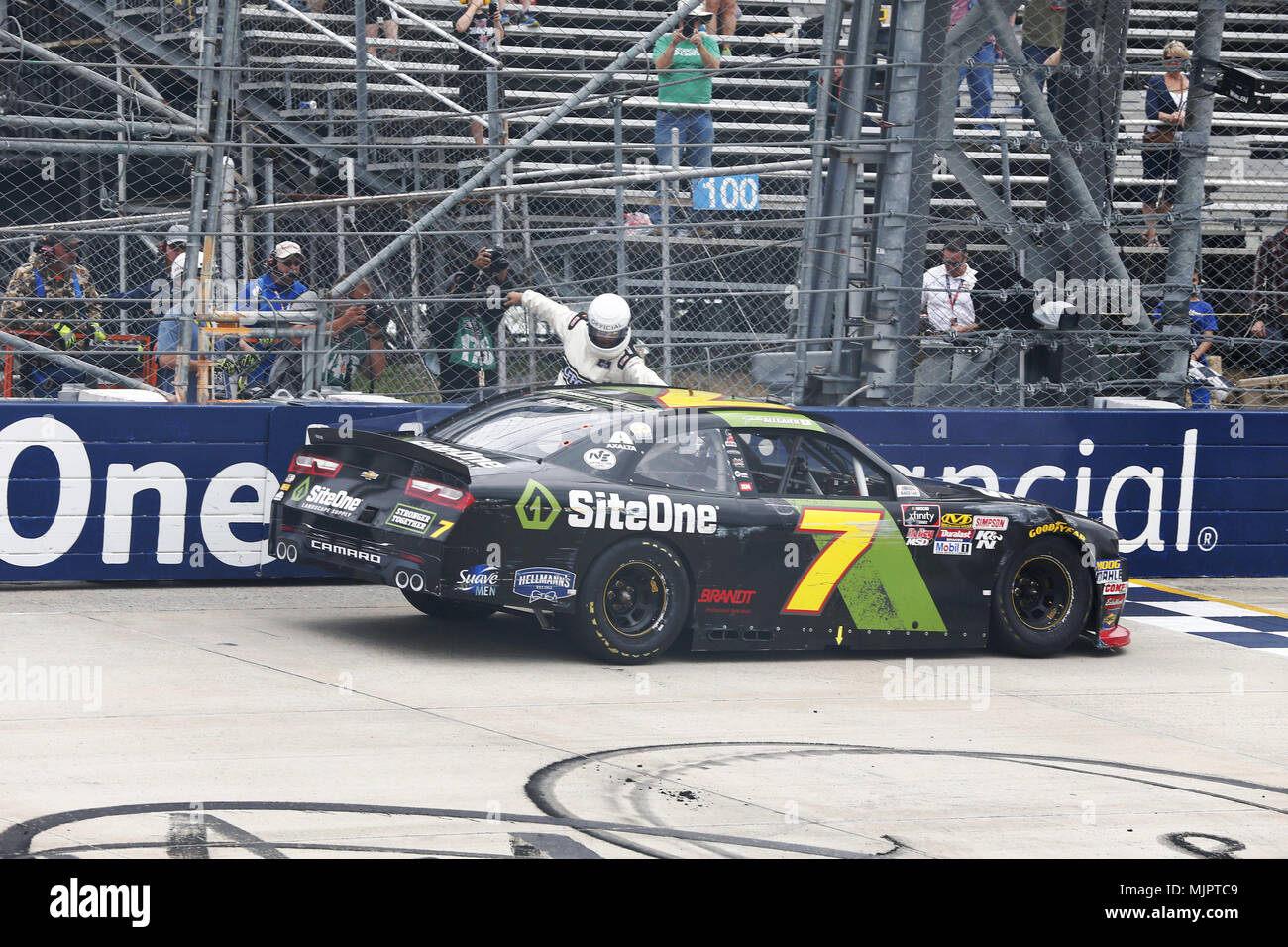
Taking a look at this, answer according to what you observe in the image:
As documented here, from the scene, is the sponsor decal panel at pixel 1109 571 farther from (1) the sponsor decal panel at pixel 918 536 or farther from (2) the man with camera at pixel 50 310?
(2) the man with camera at pixel 50 310

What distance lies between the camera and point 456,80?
16.7 meters

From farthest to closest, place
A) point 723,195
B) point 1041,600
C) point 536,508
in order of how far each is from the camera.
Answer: point 723,195, point 1041,600, point 536,508

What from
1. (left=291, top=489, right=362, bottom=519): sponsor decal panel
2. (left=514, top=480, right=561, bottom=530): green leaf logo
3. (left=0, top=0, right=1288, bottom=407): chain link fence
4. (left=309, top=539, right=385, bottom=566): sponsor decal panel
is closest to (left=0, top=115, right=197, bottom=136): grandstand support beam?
(left=0, top=0, right=1288, bottom=407): chain link fence

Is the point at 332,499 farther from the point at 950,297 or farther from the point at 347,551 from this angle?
the point at 950,297

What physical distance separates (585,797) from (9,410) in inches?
218

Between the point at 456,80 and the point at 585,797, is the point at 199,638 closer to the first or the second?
the point at 585,797

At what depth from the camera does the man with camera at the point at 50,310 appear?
1156cm

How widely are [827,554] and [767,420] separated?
30.4 inches

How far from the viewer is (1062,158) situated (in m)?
12.5

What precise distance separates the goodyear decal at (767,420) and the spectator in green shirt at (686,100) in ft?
15.4

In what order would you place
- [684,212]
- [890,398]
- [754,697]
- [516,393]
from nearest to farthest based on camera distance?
[754,697], [516,393], [890,398], [684,212]

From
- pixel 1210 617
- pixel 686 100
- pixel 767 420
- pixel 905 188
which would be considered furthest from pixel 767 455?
pixel 686 100

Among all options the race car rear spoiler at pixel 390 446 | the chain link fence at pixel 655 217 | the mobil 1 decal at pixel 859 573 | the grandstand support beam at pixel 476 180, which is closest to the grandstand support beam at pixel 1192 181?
the chain link fence at pixel 655 217

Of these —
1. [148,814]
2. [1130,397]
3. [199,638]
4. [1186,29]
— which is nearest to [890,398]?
[1130,397]
